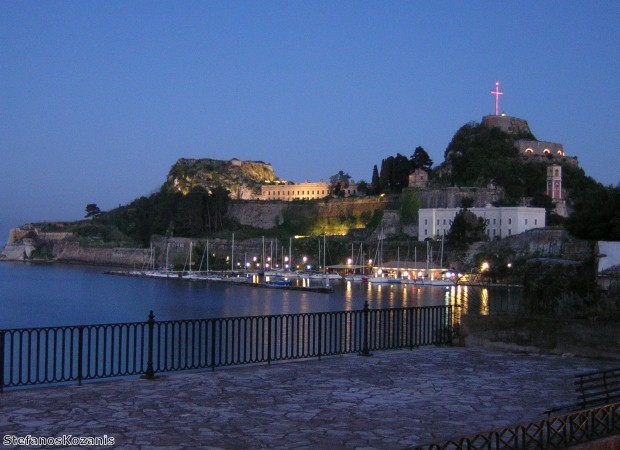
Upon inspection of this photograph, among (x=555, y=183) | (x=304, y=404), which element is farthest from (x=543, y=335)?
(x=555, y=183)

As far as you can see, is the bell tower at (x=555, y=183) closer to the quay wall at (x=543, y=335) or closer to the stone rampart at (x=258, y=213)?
the stone rampart at (x=258, y=213)

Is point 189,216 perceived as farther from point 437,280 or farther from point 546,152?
point 546,152

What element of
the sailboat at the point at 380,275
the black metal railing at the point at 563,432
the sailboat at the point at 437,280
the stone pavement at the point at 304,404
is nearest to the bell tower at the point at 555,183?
the sailboat at the point at 437,280

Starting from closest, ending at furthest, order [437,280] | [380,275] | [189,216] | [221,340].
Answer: [221,340] → [437,280] → [380,275] → [189,216]

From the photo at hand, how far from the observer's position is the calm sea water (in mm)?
47219

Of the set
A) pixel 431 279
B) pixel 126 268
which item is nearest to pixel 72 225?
pixel 126 268

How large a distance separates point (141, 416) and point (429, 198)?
8713cm

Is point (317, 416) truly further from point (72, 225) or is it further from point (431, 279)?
point (72, 225)

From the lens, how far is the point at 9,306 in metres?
53.0

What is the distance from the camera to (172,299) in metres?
61.3

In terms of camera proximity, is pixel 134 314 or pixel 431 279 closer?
pixel 134 314

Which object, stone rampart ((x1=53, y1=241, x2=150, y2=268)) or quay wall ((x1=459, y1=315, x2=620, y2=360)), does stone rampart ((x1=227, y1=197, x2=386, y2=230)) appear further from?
quay wall ((x1=459, y1=315, x2=620, y2=360))

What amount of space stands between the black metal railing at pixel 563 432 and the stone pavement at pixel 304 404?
0.86 m

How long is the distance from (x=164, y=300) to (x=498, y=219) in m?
38.8
